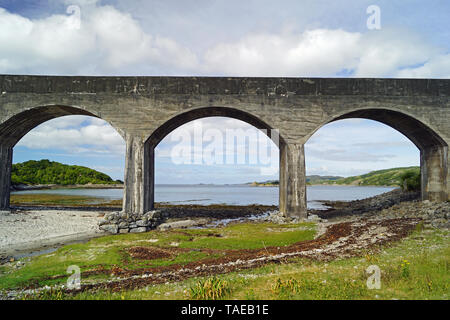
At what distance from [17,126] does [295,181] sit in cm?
2093

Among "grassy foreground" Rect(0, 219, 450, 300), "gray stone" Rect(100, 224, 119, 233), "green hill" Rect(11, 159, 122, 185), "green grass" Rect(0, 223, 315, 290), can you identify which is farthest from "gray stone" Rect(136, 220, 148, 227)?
"green hill" Rect(11, 159, 122, 185)

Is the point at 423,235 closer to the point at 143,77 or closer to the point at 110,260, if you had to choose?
the point at 110,260

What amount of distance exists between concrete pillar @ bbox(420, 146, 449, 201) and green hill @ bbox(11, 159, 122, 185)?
99.5 m

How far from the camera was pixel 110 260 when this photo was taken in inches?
420

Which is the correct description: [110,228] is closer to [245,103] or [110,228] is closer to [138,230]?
[138,230]

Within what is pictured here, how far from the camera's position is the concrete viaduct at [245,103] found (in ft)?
58.7

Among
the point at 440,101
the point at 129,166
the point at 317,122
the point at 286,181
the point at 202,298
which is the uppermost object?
the point at 440,101

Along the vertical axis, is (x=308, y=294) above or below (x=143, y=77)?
below

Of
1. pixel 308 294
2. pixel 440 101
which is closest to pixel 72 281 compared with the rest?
pixel 308 294

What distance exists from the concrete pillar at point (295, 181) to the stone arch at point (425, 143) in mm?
1441

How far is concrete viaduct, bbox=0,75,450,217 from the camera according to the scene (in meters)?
17.9

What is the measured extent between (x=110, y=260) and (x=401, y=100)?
64.9 feet

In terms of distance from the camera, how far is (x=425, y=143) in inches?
768

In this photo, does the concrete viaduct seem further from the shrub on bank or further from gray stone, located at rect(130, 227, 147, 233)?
the shrub on bank
